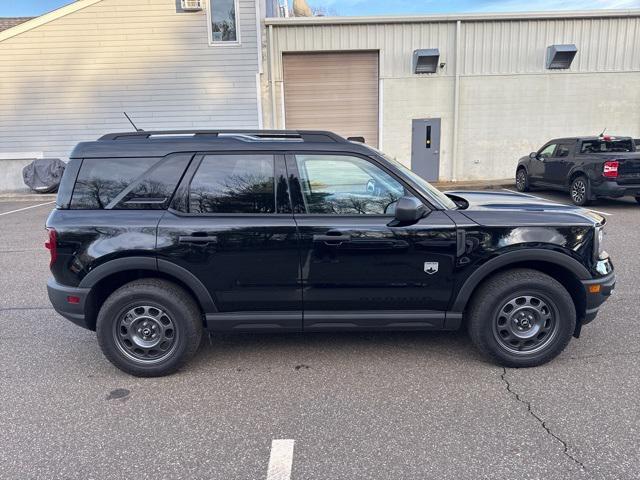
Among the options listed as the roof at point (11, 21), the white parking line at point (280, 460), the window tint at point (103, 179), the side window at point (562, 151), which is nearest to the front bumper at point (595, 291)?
the white parking line at point (280, 460)

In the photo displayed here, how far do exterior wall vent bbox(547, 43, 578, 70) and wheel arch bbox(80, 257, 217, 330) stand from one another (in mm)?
15528

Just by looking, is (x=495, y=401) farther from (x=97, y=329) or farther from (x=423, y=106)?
(x=423, y=106)

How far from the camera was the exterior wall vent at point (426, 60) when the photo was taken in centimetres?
1470

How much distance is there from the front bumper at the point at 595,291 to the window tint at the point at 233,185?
7.87 feet

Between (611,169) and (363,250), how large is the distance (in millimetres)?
8930

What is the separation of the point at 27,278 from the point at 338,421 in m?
5.05

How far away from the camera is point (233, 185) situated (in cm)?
346

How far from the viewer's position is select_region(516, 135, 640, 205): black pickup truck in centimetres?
984

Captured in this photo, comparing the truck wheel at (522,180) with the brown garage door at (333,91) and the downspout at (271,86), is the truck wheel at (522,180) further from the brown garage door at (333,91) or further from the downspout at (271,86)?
the downspout at (271,86)

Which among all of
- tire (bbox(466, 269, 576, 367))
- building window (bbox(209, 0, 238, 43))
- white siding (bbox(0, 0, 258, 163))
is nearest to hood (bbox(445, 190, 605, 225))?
tire (bbox(466, 269, 576, 367))

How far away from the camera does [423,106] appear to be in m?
15.5

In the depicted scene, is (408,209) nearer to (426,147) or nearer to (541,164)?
(541,164)

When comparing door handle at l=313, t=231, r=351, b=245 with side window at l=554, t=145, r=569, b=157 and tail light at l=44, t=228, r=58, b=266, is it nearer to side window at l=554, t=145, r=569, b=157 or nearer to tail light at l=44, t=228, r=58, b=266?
tail light at l=44, t=228, r=58, b=266

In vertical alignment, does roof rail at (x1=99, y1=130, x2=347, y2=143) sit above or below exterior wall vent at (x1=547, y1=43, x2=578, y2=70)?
below
